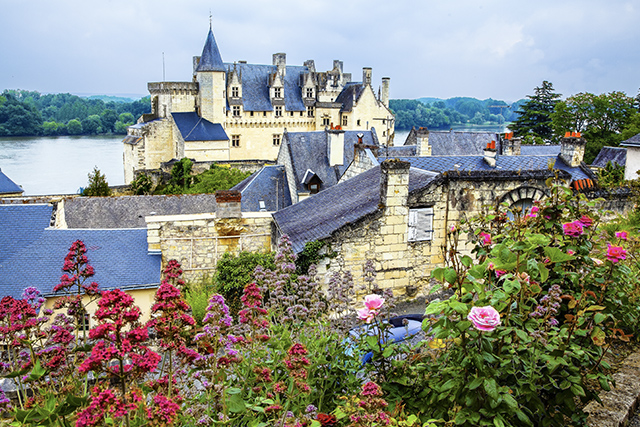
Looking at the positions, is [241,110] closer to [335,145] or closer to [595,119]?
[335,145]

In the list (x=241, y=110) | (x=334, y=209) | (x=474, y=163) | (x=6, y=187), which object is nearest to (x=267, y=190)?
(x=474, y=163)

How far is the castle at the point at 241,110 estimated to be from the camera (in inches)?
1903

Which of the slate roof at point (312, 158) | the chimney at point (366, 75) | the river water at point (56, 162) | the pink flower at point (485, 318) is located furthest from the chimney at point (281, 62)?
the pink flower at point (485, 318)

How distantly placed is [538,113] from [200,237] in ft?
162

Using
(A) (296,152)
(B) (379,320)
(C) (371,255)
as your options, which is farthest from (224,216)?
(A) (296,152)

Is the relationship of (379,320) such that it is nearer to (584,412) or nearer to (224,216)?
(584,412)

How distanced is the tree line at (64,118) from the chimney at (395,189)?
10983 cm

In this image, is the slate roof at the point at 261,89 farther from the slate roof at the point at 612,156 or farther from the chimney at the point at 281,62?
the slate roof at the point at 612,156

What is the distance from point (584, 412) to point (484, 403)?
91 centimetres

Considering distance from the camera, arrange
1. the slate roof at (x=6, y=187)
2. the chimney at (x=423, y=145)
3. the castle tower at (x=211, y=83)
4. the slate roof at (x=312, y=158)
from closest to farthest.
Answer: the slate roof at (x=312, y=158) → the chimney at (x=423, y=145) → the slate roof at (x=6, y=187) → the castle tower at (x=211, y=83)

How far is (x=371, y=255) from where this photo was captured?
8.95 meters

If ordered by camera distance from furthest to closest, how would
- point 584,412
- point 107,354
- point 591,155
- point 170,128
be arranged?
point 170,128
point 591,155
point 584,412
point 107,354

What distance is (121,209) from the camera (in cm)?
2108

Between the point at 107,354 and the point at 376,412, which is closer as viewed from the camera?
the point at 107,354
